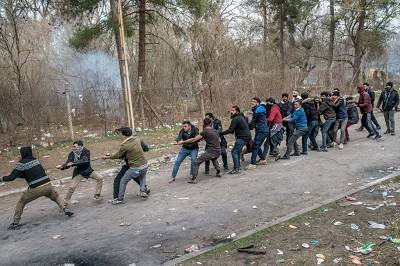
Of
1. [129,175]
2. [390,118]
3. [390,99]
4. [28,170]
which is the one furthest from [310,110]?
[28,170]

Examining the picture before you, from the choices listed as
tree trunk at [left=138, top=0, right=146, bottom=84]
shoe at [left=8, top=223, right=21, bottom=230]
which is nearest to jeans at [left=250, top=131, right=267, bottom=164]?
shoe at [left=8, top=223, right=21, bottom=230]

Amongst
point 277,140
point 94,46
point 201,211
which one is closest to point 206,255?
point 201,211

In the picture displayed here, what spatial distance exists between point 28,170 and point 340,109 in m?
8.54

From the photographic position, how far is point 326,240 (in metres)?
4.93

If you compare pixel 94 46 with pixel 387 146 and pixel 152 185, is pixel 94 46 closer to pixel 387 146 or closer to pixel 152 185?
pixel 152 185

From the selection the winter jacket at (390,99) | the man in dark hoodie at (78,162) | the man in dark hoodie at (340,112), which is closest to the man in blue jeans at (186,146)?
the man in dark hoodie at (78,162)

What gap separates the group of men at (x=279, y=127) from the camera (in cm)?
844

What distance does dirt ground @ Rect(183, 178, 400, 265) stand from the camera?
4.47 meters

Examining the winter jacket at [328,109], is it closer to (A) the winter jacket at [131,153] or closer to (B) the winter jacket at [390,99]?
(B) the winter jacket at [390,99]

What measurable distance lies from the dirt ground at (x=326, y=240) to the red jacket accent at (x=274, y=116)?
3666 mm

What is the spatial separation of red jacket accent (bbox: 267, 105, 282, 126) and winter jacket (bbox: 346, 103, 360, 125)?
2813mm

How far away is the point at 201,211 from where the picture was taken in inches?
253

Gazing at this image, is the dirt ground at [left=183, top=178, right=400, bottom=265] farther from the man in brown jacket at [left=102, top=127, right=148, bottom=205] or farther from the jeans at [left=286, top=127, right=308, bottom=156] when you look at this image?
the jeans at [left=286, top=127, right=308, bottom=156]

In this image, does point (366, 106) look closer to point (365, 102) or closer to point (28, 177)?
point (365, 102)
